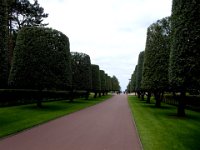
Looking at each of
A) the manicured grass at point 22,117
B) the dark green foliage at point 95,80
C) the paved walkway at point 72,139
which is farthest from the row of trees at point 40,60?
the dark green foliage at point 95,80

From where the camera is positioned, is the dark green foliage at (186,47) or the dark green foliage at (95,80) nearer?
the dark green foliage at (186,47)

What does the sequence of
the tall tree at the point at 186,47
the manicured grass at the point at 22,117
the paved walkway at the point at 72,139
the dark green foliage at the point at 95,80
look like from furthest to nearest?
the dark green foliage at the point at 95,80, the tall tree at the point at 186,47, the manicured grass at the point at 22,117, the paved walkway at the point at 72,139

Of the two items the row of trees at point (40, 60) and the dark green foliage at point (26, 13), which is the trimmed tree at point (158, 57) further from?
the dark green foliage at point (26, 13)

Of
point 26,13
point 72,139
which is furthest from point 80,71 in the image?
point 72,139

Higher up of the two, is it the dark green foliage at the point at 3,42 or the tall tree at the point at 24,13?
the tall tree at the point at 24,13

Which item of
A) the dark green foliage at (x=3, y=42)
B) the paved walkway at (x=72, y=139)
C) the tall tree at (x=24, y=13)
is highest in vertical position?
the tall tree at (x=24, y=13)

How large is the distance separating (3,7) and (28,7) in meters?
31.4

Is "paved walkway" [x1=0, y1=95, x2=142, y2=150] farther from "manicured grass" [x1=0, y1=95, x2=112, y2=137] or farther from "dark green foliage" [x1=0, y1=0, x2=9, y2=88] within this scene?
"dark green foliage" [x1=0, y1=0, x2=9, y2=88]

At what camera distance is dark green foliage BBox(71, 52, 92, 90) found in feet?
147

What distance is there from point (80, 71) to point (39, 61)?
19.1 m

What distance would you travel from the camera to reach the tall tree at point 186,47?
18188 mm

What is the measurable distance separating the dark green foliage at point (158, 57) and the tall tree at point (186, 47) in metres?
6.04

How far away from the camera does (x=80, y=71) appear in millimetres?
45531

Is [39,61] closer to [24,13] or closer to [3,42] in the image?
[3,42]
